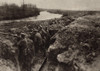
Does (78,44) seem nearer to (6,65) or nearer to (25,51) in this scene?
(25,51)

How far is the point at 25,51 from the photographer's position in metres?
2.67

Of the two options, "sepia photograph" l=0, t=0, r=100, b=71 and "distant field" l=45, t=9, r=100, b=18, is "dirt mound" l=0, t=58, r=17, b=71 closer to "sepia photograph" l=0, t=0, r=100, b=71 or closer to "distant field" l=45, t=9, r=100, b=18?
"sepia photograph" l=0, t=0, r=100, b=71

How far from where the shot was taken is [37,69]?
8.39 ft

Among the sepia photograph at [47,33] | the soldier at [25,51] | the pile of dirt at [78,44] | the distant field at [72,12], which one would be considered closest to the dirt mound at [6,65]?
the sepia photograph at [47,33]

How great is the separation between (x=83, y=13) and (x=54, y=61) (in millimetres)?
916

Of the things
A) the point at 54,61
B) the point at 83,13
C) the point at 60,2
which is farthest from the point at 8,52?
the point at 83,13

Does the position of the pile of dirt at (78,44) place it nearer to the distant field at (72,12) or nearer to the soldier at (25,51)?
the distant field at (72,12)

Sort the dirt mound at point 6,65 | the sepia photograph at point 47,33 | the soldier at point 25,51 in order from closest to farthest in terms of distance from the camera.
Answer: the sepia photograph at point 47,33, the dirt mound at point 6,65, the soldier at point 25,51

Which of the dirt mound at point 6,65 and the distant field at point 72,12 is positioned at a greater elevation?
the distant field at point 72,12

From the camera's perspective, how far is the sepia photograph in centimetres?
238

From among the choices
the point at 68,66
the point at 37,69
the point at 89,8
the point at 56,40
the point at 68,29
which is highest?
the point at 89,8

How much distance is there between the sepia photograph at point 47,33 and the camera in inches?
93.8

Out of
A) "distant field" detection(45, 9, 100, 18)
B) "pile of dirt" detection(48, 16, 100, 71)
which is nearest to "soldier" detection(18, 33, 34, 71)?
"pile of dirt" detection(48, 16, 100, 71)

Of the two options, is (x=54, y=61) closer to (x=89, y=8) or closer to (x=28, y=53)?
(x=28, y=53)
